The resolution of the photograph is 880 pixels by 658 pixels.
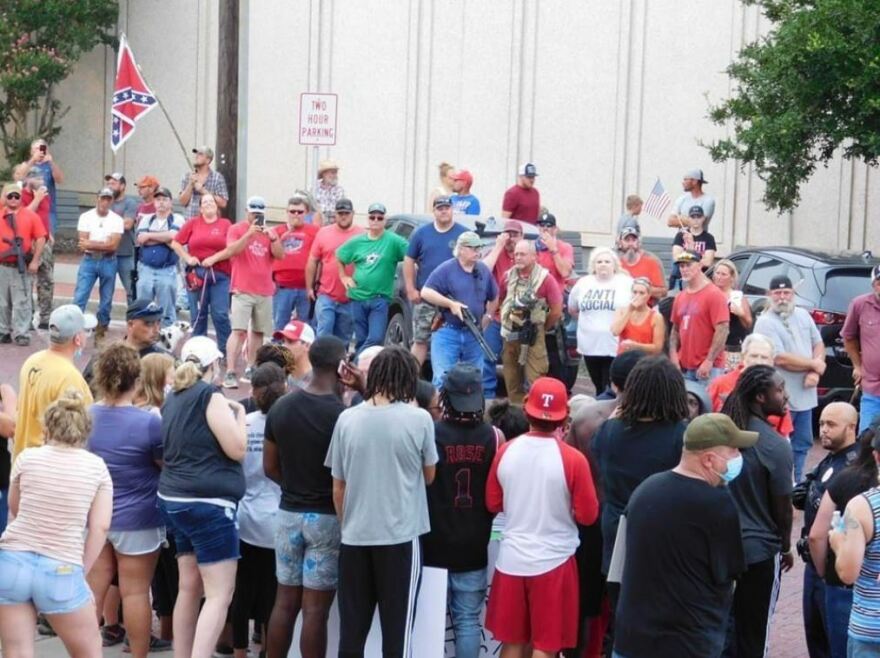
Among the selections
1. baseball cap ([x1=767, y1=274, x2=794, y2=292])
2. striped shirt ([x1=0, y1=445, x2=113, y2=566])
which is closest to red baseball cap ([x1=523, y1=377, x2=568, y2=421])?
striped shirt ([x1=0, y1=445, x2=113, y2=566])

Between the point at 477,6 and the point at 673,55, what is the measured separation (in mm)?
3802

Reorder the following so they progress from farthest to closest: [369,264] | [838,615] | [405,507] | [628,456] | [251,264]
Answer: [251,264] → [369,264] → [405,507] → [628,456] → [838,615]

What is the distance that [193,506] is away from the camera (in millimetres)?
7809

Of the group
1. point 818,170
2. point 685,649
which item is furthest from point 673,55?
point 685,649

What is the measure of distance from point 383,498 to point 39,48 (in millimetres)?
24123

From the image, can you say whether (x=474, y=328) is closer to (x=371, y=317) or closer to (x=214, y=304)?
(x=371, y=317)

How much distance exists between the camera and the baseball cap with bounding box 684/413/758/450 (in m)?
6.42

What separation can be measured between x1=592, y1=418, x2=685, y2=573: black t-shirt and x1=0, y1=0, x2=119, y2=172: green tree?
76.7ft

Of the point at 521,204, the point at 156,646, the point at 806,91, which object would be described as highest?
the point at 806,91

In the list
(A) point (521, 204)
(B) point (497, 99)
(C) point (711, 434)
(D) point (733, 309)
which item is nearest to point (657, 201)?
(A) point (521, 204)

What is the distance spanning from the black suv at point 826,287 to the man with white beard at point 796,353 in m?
1.89

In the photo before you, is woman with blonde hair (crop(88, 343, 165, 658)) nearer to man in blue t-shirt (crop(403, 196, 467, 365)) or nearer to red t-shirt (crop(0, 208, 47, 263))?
man in blue t-shirt (crop(403, 196, 467, 365))

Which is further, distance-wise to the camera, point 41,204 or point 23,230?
point 41,204

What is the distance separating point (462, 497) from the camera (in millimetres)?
7840
